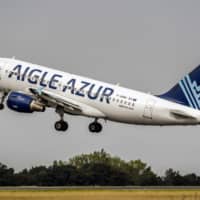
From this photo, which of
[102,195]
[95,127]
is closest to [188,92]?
[95,127]

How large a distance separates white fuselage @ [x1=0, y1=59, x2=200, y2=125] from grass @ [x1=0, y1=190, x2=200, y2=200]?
44.8ft

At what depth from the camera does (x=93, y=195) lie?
134m

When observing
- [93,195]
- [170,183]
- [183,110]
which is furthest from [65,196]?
[170,183]

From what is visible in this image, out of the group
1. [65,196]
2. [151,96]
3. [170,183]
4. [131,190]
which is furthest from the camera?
[170,183]

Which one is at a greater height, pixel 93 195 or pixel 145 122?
pixel 145 122

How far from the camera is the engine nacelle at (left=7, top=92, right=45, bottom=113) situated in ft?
521

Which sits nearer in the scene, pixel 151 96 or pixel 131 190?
pixel 131 190

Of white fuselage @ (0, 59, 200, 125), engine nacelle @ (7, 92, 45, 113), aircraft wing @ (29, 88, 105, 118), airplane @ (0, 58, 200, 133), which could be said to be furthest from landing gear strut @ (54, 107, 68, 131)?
engine nacelle @ (7, 92, 45, 113)

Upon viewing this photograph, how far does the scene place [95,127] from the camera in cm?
16362

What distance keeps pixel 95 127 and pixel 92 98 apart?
5.29 metres

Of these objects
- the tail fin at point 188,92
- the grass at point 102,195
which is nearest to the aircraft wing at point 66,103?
the tail fin at point 188,92

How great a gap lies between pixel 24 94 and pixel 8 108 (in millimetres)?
2316

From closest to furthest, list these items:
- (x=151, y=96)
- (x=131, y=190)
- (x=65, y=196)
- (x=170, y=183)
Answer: (x=65, y=196) < (x=131, y=190) < (x=151, y=96) < (x=170, y=183)

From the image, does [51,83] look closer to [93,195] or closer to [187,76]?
[187,76]
